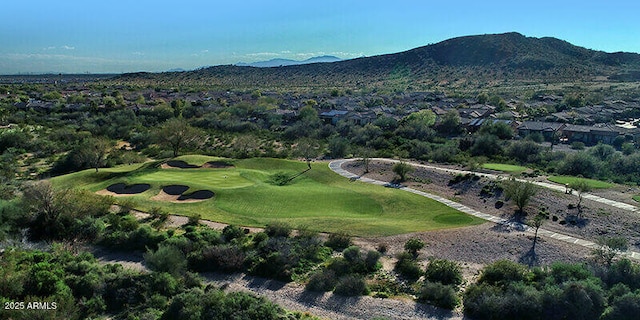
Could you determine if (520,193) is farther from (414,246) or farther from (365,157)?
(365,157)

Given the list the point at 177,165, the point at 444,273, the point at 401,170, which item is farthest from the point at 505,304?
the point at 177,165

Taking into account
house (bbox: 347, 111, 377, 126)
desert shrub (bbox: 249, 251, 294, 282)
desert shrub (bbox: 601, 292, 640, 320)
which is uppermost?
house (bbox: 347, 111, 377, 126)

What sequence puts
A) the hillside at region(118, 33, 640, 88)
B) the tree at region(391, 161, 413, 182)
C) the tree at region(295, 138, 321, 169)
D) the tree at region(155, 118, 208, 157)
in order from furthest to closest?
the hillside at region(118, 33, 640, 88) → the tree at region(155, 118, 208, 157) → the tree at region(295, 138, 321, 169) → the tree at region(391, 161, 413, 182)

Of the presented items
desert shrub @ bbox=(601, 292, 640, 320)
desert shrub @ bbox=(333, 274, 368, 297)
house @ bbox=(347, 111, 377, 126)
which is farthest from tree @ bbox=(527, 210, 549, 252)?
house @ bbox=(347, 111, 377, 126)

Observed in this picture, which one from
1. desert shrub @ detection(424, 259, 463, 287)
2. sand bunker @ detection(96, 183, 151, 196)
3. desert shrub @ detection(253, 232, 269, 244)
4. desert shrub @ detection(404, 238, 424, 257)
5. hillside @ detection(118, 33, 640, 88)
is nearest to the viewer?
desert shrub @ detection(424, 259, 463, 287)

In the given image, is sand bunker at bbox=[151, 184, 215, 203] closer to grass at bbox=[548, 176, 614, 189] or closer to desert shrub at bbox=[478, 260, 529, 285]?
desert shrub at bbox=[478, 260, 529, 285]

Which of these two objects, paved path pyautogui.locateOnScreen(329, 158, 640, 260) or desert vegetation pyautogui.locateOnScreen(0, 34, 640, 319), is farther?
paved path pyautogui.locateOnScreen(329, 158, 640, 260)

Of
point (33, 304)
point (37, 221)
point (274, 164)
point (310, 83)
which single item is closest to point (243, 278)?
point (33, 304)
